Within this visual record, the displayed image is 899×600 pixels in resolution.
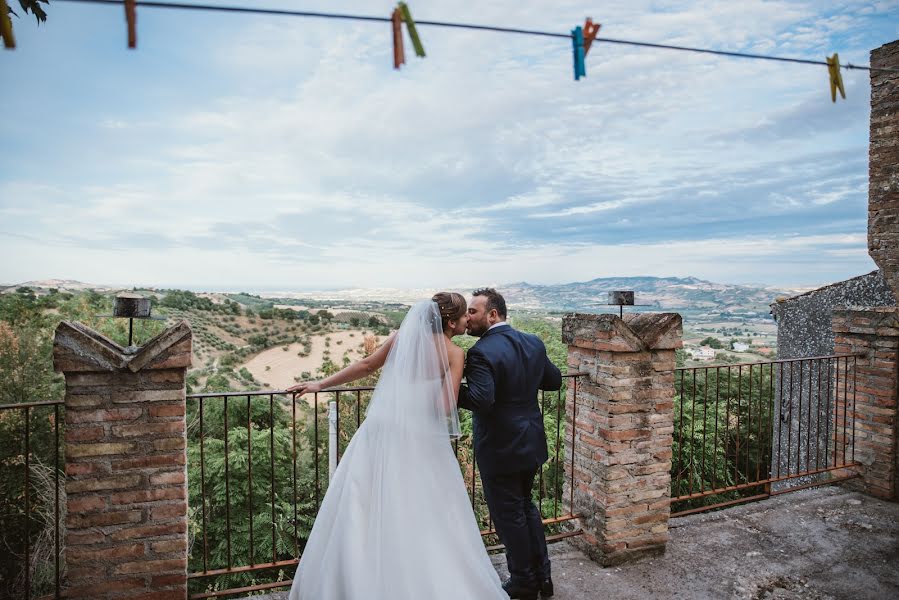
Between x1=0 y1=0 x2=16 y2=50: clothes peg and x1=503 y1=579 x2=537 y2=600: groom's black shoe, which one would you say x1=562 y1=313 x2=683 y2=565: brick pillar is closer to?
x1=503 y1=579 x2=537 y2=600: groom's black shoe

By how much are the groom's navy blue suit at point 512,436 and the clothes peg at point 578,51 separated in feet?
5.06

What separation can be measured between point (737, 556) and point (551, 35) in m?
3.99

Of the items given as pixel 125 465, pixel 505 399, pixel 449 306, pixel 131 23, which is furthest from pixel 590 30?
pixel 125 465

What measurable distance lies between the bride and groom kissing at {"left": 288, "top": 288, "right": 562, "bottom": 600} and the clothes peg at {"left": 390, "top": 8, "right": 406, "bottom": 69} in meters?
1.34

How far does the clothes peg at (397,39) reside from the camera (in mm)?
2717

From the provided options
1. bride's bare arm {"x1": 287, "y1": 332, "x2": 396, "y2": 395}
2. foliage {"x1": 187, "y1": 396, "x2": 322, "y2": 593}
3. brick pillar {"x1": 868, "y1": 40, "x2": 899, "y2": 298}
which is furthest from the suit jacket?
brick pillar {"x1": 868, "y1": 40, "x2": 899, "y2": 298}

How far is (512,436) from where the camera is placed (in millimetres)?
3285

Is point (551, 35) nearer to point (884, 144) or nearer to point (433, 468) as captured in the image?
point (433, 468)

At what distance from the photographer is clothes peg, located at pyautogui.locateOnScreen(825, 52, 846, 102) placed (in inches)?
138

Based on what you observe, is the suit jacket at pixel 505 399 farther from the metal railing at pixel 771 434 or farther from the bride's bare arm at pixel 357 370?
the metal railing at pixel 771 434

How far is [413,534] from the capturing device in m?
2.99

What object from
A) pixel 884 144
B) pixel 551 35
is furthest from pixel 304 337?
pixel 551 35

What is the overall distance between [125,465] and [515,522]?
7.61 ft

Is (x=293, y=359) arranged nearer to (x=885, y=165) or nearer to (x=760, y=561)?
(x=885, y=165)
